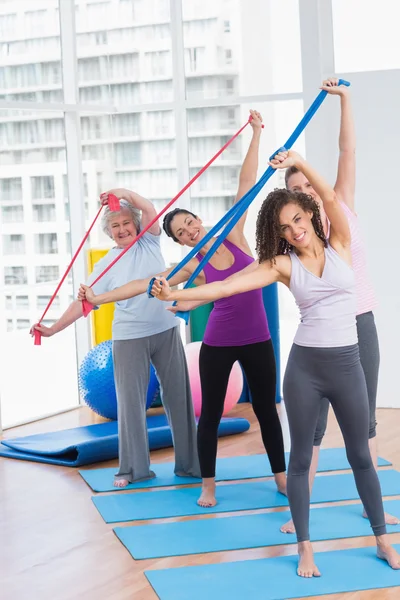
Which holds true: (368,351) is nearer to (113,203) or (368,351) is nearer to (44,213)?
(113,203)

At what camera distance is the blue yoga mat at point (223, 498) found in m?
4.18

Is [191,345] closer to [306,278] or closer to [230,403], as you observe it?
[230,403]

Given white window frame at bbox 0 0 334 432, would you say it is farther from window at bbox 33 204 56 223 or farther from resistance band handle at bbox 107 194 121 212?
resistance band handle at bbox 107 194 121 212

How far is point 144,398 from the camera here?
15.4 ft

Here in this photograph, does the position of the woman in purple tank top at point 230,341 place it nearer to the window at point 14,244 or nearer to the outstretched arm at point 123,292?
the outstretched arm at point 123,292

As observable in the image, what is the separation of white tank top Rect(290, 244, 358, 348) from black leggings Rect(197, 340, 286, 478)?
2.67ft

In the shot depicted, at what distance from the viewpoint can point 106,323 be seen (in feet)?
21.7

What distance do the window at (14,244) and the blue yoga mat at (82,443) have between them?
4.28 feet

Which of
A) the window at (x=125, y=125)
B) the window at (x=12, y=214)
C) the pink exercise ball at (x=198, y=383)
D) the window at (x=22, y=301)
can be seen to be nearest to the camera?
the pink exercise ball at (x=198, y=383)

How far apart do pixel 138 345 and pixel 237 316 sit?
0.67 metres

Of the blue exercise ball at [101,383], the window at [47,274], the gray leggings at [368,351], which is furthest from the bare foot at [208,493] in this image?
the window at [47,274]

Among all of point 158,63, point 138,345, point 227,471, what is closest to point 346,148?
point 138,345

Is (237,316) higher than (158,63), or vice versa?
(158,63)

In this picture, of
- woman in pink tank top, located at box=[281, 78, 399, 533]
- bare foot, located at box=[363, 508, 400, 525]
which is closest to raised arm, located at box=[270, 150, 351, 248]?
woman in pink tank top, located at box=[281, 78, 399, 533]
